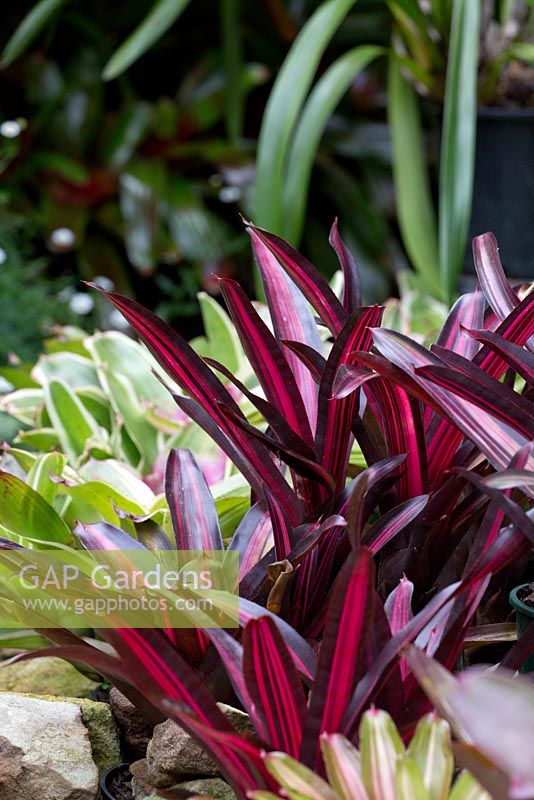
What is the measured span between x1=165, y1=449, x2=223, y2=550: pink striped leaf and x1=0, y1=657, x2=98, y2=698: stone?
1.04 ft

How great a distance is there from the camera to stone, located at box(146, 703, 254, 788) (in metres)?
0.71

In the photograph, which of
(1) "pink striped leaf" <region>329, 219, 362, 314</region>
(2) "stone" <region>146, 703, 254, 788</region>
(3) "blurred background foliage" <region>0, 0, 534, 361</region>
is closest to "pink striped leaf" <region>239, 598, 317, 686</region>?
(2) "stone" <region>146, 703, 254, 788</region>

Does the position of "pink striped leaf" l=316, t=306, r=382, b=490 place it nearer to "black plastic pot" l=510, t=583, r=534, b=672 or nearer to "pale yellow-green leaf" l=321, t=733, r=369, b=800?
"black plastic pot" l=510, t=583, r=534, b=672

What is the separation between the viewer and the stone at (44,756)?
771 mm

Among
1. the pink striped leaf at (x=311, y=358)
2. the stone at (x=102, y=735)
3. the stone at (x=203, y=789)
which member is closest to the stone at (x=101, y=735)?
the stone at (x=102, y=735)

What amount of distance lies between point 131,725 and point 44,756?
96mm

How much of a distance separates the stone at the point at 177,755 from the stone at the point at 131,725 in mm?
117

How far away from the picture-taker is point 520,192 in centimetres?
201

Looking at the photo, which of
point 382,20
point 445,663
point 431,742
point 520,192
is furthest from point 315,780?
point 382,20

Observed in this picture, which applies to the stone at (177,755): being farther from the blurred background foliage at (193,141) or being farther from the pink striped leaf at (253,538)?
the blurred background foliage at (193,141)

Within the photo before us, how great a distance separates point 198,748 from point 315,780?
226mm

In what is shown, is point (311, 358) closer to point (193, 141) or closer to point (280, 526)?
point (280, 526)

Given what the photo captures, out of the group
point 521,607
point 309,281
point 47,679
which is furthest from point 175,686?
point 47,679

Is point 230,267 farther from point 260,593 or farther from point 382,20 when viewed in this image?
point 260,593
